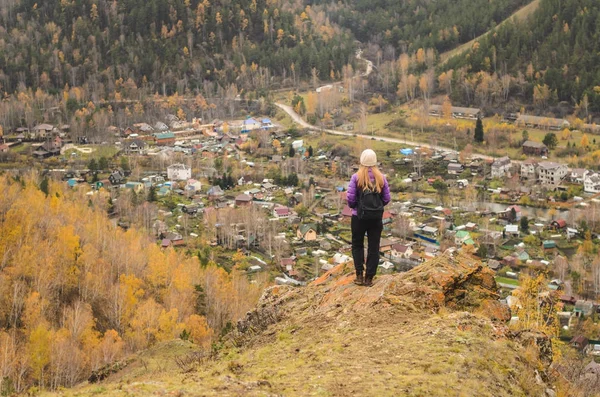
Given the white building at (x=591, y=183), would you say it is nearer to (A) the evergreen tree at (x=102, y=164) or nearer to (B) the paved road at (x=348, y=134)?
(B) the paved road at (x=348, y=134)

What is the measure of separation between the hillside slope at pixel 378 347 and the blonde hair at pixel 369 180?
1508 mm

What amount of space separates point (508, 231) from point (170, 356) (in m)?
27.5

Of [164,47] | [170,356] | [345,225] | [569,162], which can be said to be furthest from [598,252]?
[164,47]

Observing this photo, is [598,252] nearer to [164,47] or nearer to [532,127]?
[532,127]

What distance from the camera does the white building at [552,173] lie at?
47250 mm

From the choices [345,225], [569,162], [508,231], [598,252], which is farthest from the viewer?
[569,162]

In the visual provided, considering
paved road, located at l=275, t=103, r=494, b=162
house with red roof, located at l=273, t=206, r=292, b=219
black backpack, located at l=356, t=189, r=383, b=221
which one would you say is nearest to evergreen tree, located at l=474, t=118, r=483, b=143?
paved road, located at l=275, t=103, r=494, b=162

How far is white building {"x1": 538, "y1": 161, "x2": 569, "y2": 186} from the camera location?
47.2 m

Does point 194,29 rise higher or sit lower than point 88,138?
higher

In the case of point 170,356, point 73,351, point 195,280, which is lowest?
point 195,280

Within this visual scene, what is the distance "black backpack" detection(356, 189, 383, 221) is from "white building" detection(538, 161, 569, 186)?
136 ft

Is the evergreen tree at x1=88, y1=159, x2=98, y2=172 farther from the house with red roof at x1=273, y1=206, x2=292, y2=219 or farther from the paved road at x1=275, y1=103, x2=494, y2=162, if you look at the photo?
the paved road at x1=275, y1=103, x2=494, y2=162

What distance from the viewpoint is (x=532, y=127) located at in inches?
2418

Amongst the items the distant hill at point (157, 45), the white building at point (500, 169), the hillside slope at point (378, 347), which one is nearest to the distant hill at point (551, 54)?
the white building at point (500, 169)
